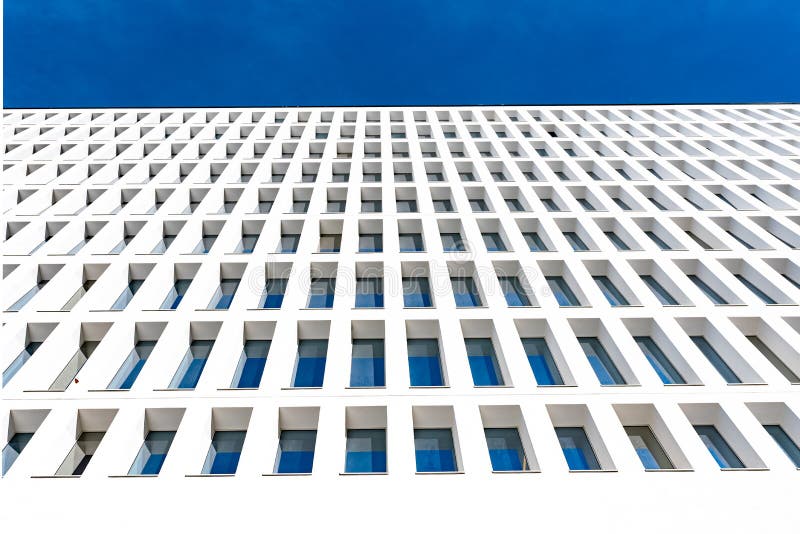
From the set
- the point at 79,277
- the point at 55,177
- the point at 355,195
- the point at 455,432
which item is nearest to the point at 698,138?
the point at 355,195

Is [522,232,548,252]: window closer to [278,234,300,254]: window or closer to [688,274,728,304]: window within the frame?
[688,274,728,304]: window

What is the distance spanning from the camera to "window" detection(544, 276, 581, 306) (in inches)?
680

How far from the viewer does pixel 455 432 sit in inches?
490

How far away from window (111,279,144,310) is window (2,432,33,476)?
5.31m

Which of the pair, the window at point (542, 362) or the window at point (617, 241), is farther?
the window at point (617, 241)

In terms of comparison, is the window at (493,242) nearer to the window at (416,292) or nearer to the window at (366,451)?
the window at (416,292)

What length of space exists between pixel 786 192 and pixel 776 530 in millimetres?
20201

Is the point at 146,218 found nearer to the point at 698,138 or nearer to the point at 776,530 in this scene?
the point at 776,530

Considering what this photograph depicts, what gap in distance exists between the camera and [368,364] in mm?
14852

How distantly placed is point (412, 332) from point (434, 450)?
411 centimetres

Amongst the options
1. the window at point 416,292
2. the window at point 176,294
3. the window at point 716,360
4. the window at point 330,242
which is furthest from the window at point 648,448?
the window at point 176,294

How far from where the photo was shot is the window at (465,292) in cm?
1745

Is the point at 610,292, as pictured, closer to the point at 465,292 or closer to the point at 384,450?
the point at 465,292

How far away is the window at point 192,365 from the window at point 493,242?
11466mm
